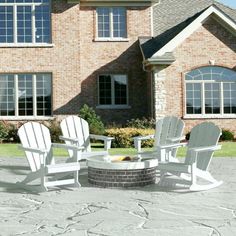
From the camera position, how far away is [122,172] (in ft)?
30.9

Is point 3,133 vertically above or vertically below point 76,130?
below

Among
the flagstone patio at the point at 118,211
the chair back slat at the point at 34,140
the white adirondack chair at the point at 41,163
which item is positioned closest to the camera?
the flagstone patio at the point at 118,211

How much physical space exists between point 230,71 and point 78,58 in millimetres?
7283

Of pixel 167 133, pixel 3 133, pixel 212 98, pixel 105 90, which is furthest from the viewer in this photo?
pixel 105 90

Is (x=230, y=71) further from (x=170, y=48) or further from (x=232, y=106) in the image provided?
(x=170, y=48)

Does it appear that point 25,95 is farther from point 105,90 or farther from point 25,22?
point 105,90

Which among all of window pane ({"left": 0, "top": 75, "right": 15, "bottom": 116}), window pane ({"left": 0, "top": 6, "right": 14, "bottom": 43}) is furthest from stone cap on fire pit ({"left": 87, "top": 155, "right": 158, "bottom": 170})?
window pane ({"left": 0, "top": 6, "right": 14, "bottom": 43})

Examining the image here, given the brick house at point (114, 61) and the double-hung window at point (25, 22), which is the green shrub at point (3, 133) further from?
the double-hung window at point (25, 22)

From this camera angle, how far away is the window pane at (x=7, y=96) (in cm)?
2369

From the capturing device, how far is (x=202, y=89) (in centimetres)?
2241

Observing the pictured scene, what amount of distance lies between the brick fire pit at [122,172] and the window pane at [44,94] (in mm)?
14270

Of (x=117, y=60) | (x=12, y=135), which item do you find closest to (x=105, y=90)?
(x=117, y=60)

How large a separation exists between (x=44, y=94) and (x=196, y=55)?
751 cm

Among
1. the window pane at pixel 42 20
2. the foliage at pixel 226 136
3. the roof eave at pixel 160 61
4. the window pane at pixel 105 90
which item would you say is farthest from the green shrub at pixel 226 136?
the window pane at pixel 42 20
